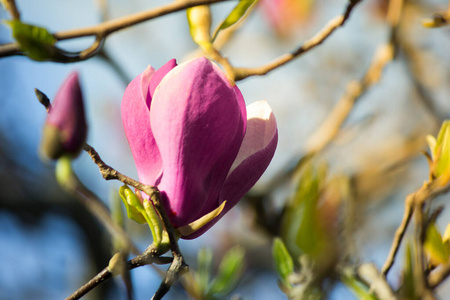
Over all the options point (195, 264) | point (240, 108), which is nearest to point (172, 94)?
point (240, 108)

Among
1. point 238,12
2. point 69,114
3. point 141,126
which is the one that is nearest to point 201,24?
point 238,12

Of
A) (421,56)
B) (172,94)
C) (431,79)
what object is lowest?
(431,79)

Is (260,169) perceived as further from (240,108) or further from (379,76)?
(379,76)

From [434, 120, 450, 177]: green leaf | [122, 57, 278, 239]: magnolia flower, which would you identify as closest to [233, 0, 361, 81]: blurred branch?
[122, 57, 278, 239]: magnolia flower

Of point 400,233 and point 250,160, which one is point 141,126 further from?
point 400,233

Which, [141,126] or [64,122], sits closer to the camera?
[64,122]
